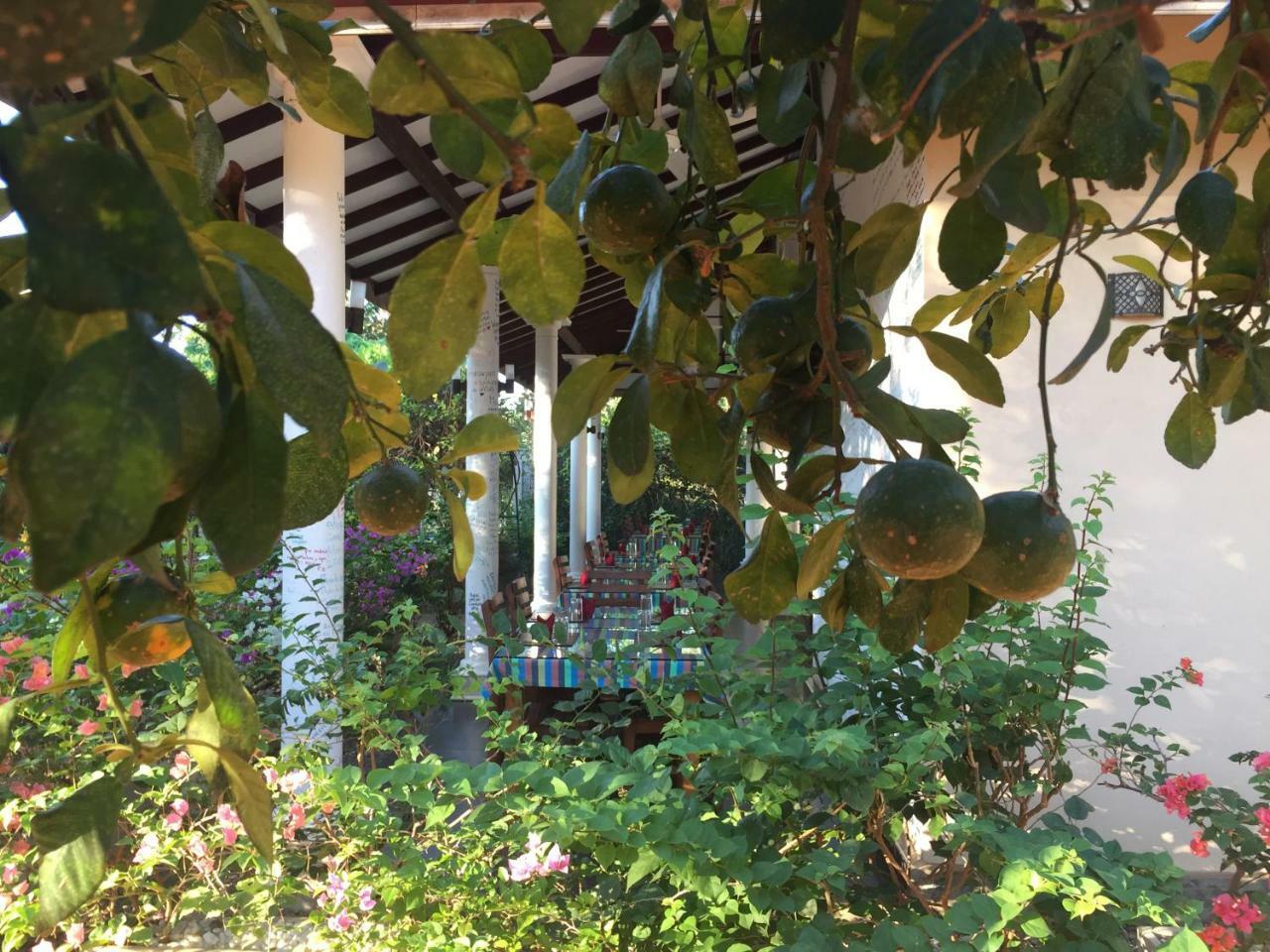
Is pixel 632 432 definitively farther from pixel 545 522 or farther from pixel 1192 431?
pixel 545 522

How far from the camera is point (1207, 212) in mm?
544

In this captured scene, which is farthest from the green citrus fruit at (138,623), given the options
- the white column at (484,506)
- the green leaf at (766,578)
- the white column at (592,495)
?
the white column at (592,495)

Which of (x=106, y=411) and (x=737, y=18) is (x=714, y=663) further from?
(x=106, y=411)

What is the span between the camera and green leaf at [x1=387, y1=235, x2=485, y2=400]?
0.37 metres

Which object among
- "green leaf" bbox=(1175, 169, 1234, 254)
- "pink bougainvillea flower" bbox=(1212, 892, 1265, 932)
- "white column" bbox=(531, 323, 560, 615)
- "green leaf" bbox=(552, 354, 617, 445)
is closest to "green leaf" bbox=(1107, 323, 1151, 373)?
"green leaf" bbox=(1175, 169, 1234, 254)

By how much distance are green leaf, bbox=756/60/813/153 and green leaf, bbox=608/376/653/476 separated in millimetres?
175

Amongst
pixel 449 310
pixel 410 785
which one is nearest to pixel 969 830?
pixel 410 785

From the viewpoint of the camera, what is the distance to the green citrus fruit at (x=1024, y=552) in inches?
18.7

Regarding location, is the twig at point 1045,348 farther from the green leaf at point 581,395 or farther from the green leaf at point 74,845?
the green leaf at point 74,845

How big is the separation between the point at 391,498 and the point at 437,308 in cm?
29

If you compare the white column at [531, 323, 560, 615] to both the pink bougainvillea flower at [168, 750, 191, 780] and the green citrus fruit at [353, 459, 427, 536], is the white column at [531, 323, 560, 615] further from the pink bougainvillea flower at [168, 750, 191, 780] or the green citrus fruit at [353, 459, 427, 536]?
the green citrus fruit at [353, 459, 427, 536]

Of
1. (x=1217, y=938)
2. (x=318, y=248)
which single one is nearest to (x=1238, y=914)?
Answer: (x=1217, y=938)

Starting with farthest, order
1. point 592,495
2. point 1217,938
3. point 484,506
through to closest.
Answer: point 592,495 → point 484,506 → point 1217,938

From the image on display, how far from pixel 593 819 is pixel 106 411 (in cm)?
139
